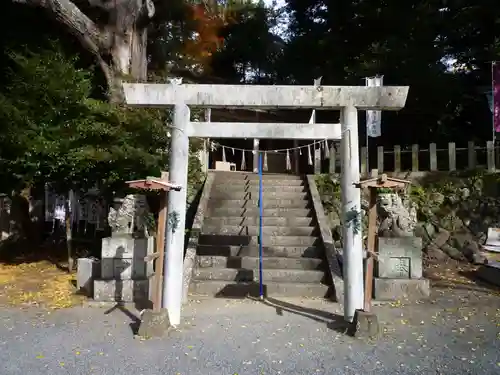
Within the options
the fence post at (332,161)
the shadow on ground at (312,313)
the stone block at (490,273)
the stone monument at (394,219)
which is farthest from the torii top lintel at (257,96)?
the fence post at (332,161)

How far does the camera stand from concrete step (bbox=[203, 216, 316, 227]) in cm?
971

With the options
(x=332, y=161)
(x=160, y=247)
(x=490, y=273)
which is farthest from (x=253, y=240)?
(x=332, y=161)

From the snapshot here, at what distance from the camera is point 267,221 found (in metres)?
9.73

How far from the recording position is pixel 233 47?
63.8ft

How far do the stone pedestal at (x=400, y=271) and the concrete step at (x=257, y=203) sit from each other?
10.8 ft

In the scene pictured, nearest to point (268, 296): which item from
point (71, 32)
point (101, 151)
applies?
point (101, 151)

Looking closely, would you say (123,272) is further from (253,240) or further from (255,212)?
(255,212)

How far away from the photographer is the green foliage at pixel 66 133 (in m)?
8.27

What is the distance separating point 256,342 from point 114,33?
902cm

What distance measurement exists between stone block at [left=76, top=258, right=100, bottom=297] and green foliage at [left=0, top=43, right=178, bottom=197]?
75.3 inches

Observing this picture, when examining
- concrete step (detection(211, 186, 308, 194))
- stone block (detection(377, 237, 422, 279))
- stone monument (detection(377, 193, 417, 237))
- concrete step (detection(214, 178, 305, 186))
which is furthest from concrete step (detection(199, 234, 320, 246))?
concrete step (detection(214, 178, 305, 186))

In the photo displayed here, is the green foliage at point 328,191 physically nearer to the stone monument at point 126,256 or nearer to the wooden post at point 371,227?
the stone monument at point 126,256

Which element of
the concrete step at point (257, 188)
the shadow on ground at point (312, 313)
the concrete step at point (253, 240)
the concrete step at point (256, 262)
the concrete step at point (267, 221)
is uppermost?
the concrete step at point (257, 188)

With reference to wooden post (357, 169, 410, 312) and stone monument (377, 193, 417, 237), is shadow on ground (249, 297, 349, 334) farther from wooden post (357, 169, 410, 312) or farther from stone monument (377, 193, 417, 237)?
stone monument (377, 193, 417, 237)
